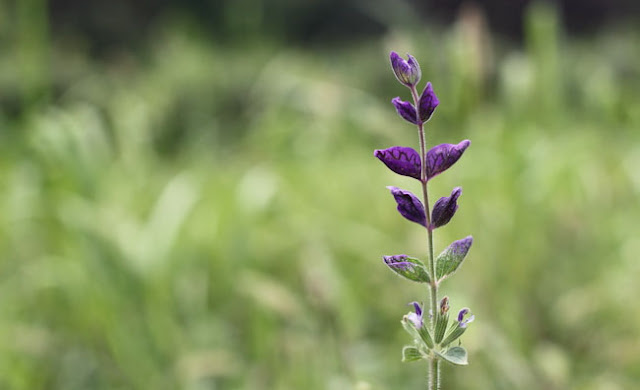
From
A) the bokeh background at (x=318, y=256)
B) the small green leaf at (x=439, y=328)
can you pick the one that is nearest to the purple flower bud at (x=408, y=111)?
the small green leaf at (x=439, y=328)

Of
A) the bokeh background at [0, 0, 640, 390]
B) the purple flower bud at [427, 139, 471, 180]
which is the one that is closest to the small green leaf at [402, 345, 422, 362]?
the purple flower bud at [427, 139, 471, 180]

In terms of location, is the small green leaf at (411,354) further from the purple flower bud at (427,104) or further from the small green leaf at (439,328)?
the purple flower bud at (427,104)

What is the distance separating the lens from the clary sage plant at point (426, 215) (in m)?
0.35

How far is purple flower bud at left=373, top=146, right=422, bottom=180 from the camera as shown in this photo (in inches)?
13.7

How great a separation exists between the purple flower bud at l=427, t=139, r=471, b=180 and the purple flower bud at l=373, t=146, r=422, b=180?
1 cm

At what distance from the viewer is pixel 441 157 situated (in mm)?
376

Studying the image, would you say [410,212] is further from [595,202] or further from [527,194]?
[595,202]

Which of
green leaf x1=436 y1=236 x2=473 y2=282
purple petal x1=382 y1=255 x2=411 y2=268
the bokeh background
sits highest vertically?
the bokeh background

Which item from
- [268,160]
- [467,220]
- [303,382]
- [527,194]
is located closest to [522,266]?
[527,194]

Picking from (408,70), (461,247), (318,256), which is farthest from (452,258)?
(318,256)

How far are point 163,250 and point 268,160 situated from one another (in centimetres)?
117

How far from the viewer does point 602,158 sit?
3.46 m

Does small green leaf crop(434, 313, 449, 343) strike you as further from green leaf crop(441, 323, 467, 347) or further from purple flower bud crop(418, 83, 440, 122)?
purple flower bud crop(418, 83, 440, 122)

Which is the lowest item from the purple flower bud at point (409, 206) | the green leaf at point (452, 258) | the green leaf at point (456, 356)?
the green leaf at point (456, 356)
